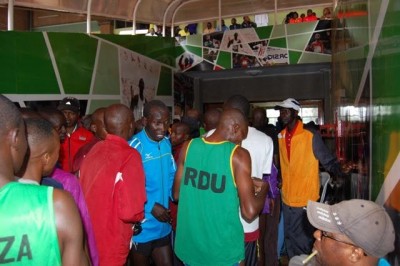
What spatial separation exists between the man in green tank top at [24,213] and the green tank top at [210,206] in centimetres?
118

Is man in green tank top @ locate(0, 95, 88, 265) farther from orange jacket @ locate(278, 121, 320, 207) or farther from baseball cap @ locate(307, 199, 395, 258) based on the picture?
orange jacket @ locate(278, 121, 320, 207)

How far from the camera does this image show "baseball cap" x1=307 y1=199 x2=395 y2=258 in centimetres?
147

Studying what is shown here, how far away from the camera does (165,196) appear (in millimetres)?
3213

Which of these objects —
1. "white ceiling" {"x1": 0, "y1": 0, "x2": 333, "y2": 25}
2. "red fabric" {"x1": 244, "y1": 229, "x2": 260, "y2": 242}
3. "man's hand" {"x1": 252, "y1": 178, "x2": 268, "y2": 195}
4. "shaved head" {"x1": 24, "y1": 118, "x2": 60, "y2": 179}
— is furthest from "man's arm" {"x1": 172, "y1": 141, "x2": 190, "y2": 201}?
"white ceiling" {"x1": 0, "y1": 0, "x2": 333, "y2": 25}

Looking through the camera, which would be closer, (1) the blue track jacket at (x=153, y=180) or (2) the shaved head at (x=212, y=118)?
(1) the blue track jacket at (x=153, y=180)

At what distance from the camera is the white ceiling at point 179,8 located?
8.15 metres

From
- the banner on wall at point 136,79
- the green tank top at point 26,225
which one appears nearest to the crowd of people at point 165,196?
the green tank top at point 26,225

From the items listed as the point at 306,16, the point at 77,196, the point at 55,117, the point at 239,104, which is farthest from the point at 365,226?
the point at 306,16

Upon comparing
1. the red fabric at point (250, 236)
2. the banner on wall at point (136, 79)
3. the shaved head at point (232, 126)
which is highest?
the banner on wall at point (136, 79)

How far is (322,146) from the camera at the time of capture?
13.6ft

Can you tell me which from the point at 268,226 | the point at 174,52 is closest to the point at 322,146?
the point at 268,226

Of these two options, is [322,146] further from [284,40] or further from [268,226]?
[284,40]

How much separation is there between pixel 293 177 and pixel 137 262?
6.19 feet

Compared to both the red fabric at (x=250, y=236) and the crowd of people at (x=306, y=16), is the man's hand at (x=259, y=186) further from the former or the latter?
the crowd of people at (x=306, y=16)
